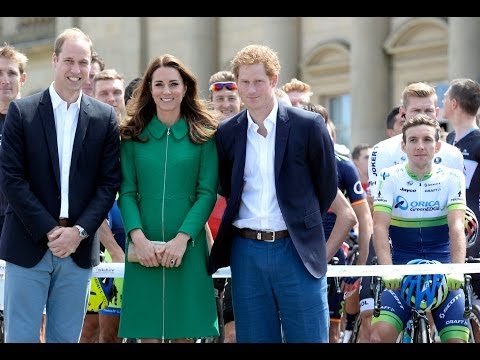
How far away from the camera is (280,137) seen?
683cm

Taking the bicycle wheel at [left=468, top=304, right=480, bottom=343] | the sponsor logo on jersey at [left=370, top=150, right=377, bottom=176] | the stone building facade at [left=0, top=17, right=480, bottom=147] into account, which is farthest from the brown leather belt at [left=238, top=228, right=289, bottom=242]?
the stone building facade at [left=0, top=17, right=480, bottom=147]

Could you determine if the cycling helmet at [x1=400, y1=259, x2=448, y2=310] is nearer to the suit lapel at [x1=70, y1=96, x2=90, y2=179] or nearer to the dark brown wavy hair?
the dark brown wavy hair

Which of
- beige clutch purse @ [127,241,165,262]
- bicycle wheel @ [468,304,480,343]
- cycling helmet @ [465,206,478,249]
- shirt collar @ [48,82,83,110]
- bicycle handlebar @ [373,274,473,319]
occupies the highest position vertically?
shirt collar @ [48,82,83,110]

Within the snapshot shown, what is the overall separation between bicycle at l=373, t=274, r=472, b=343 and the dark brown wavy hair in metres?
1.65

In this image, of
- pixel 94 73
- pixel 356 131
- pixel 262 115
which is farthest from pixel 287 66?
pixel 262 115

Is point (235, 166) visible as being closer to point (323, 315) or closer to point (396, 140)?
point (323, 315)

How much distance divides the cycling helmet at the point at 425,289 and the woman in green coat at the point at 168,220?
1518 mm

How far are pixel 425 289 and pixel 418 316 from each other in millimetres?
254

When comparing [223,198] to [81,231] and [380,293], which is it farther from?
[81,231]

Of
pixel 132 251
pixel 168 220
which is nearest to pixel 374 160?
pixel 168 220

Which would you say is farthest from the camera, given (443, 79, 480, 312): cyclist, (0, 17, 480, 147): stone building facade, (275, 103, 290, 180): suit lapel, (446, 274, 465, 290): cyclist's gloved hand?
(0, 17, 480, 147): stone building facade

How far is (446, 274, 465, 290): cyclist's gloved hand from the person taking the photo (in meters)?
7.59

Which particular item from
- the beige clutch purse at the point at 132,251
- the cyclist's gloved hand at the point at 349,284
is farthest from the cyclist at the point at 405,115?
the beige clutch purse at the point at 132,251

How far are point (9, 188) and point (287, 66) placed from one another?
2274cm
